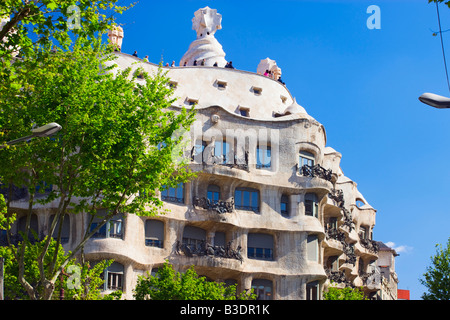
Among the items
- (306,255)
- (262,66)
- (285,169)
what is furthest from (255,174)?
(262,66)

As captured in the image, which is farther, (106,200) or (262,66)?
(262,66)

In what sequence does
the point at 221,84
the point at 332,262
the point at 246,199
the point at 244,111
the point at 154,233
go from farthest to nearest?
the point at 332,262
the point at 221,84
the point at 244,111
the point at 246,199
the point at 154,233

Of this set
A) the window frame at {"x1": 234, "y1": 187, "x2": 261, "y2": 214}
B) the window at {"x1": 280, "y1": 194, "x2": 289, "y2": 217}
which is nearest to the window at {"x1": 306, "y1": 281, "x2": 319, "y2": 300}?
the window at {"x1": 280, "y1": 194, "x2": 289, "y2": 217}

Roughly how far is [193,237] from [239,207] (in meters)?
3.52

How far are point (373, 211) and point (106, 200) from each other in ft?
147

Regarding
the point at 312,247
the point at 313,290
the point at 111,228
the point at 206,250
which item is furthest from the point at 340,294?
the point at 111,228

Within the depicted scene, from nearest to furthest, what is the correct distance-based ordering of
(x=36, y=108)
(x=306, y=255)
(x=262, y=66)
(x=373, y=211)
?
(x=36, y=108) < (x=306, y=255) < (x=262, y=66) < (x=373, y=211)

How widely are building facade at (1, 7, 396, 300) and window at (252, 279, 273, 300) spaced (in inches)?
2.3

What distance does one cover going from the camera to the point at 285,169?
152 ft

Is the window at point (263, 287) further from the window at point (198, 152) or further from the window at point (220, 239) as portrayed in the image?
the window at point (198, 152)

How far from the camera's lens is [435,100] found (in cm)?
1355

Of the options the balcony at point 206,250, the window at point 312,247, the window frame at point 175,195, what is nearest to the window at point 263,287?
the balcony at point 206,250

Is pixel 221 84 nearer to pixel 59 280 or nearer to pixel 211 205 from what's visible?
pixel 211 205
